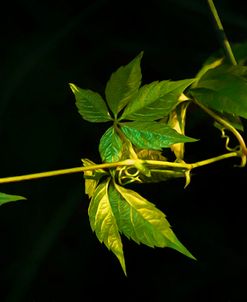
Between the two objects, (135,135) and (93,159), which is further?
(93,159)

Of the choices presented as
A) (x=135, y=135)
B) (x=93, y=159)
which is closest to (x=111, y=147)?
(x=135, y=135)

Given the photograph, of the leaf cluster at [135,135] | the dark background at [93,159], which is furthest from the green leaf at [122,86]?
the dark background at [93,159]

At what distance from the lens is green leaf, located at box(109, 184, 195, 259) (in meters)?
0.47

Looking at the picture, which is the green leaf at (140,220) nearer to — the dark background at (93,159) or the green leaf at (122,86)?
the green leaf at (122,86)

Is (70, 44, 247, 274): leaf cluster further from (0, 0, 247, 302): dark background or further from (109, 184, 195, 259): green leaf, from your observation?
(0, 0, 247, 302): dark background

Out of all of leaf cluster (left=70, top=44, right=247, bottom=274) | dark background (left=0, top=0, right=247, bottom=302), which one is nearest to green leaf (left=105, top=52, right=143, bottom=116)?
leaf cluster (left=70, top=44, right=247, bottom=274)

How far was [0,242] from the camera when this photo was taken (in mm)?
896

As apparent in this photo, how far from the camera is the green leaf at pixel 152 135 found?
18.7 inches

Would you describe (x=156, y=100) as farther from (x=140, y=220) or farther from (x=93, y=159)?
(x=93, y=159)

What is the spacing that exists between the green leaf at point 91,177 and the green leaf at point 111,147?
1 cm

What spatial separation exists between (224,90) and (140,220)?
140 mm

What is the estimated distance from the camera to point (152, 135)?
1.57ft

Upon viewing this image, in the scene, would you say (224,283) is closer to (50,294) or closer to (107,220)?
(50,294)

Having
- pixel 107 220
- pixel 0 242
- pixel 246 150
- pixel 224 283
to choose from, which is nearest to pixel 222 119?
pixel 246 150
